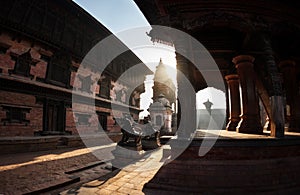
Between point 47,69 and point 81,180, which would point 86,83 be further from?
point 81,180

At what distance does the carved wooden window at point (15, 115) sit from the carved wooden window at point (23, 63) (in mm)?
2111

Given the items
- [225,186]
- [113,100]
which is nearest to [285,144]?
[225,186]

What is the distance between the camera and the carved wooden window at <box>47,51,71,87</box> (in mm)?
13739

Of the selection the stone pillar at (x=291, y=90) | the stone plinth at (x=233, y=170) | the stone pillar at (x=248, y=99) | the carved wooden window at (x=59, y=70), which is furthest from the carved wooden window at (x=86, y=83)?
the stone pillar at (x=291, y=90)

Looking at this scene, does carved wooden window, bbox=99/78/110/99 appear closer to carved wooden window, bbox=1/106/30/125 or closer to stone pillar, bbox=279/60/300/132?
carved wooden window, bbox=1/106/30/125

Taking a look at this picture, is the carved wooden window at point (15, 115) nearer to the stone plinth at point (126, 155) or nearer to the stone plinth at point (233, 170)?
the stone plinth at point (126, 155)

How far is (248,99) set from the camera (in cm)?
678

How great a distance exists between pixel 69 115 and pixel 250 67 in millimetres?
12743

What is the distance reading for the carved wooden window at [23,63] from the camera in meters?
11.5

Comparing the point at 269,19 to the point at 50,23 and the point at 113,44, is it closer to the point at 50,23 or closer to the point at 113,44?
the point at 50,23

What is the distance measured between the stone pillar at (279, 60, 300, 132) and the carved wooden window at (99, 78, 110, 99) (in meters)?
15.4

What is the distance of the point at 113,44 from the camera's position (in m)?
21.0

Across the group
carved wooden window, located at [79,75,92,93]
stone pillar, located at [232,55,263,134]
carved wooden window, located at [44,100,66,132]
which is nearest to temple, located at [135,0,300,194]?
stone pillar, located at [232,55,263,134]

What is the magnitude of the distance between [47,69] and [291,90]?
45.5ft
